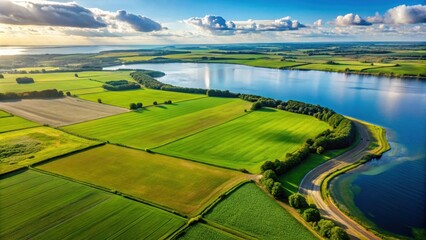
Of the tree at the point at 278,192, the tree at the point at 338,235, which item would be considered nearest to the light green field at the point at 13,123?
the tree at the point at 278,192

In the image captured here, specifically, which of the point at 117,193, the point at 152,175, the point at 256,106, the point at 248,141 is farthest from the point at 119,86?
the point at 117,193

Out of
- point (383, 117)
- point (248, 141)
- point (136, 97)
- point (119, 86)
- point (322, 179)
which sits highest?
point (119, 86)


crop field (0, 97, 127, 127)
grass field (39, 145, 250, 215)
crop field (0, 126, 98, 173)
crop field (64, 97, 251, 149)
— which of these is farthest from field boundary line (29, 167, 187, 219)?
crop field (0, 97, 127, 127)

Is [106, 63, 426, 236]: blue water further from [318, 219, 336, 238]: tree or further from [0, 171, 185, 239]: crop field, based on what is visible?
[0, 171, 185, 239]: crop field

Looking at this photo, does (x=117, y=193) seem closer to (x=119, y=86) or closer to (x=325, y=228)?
(x=325, y=228)

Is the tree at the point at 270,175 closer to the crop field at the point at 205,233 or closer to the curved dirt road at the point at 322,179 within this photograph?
the curved dirt road at the point at 322,179

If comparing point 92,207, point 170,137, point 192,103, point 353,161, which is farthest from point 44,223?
point 192,103

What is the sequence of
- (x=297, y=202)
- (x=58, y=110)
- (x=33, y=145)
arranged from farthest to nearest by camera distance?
(x=58, y=110)
(x=33, y=145)
(x=297, y=202)
